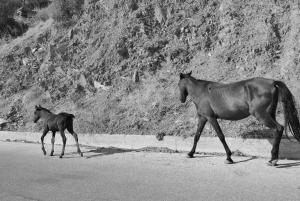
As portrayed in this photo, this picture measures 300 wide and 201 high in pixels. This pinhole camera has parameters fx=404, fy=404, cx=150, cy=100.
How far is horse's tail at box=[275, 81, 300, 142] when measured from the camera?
29.5ft

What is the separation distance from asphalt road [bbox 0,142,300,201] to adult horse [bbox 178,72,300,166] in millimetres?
702

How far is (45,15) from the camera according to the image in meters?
28.7

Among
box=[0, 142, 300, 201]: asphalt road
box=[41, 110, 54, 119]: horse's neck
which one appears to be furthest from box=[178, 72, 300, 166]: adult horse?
box=[41, 110, 54, 119]: horse's neck

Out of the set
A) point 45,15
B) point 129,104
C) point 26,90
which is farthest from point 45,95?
point 45,15

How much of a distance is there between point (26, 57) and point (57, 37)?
8.30ft

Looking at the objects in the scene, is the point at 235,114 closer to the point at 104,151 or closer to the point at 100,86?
the point at 104,151

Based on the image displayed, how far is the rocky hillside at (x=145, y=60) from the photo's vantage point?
15.0 m

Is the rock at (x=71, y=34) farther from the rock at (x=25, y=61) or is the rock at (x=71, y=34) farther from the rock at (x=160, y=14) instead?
the rock at (x=160, y=14)

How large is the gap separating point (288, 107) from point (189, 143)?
3.92 meters

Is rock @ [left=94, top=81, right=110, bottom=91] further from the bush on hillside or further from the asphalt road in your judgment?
the bush on hillside

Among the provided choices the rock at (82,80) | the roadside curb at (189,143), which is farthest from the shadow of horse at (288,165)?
the rock at (82,80)

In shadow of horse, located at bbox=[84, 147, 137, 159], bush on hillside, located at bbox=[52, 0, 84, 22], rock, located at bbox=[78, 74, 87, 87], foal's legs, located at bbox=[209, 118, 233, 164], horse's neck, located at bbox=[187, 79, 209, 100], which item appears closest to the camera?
foal's legs, located at bbox=[209, 118, 233, 164]

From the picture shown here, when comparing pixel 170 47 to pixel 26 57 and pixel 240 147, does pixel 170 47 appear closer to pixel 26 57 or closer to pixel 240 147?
pixel 240 147

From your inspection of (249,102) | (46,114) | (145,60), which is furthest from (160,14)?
(249,102)
